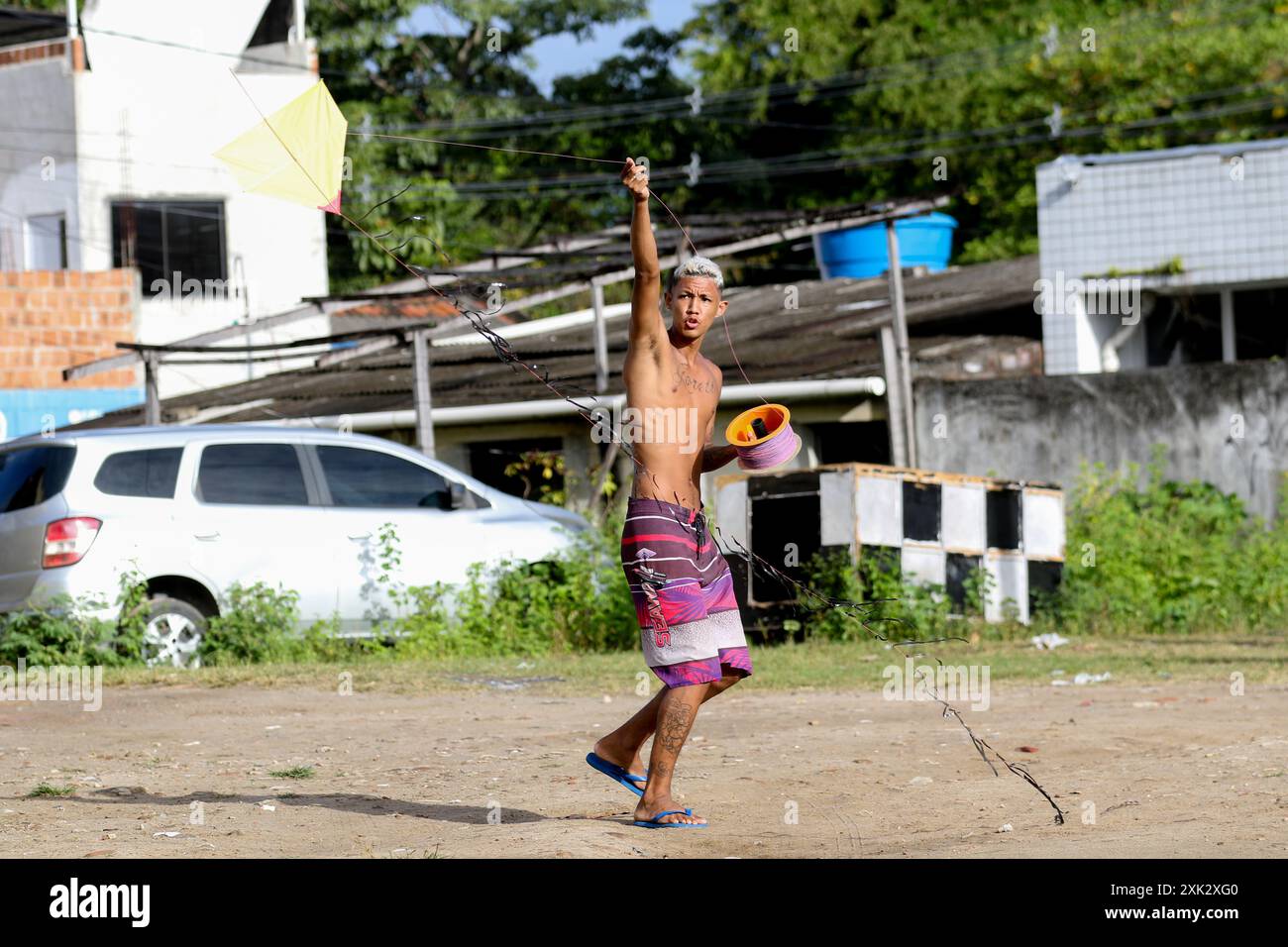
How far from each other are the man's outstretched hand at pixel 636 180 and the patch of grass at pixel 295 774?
122 inches

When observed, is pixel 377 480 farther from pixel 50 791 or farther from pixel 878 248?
pixel 878 248

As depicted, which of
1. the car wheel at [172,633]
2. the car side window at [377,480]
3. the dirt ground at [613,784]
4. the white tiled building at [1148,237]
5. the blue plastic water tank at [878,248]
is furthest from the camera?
the blue plastic water tank at [878,248]

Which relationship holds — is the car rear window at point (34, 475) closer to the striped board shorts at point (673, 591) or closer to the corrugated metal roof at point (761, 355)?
the corrugated metal roof at point (761, 355)

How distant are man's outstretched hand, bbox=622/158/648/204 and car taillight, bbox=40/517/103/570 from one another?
21.3 ft

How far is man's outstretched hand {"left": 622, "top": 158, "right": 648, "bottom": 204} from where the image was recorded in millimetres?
5562

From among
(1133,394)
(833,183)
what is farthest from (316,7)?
(1133,394)

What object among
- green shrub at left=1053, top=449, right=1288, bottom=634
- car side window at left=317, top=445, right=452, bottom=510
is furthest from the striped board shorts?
green shrub at left=1053, top=449, right=1288, bottom=634

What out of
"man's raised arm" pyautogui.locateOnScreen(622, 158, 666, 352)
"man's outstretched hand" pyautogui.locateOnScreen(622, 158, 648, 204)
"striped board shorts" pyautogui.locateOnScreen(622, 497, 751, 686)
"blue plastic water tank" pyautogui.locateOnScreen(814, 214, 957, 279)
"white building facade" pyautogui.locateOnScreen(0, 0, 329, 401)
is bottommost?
"striped board shorts" pyautogui.locateOnScreen(622, 497, 751, 686)

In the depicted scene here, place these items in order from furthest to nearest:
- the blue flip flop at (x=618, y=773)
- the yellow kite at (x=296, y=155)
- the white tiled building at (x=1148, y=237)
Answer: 1. the white tiled building at (x=1148, y=237)
2. the yellow kite at (x=296, y=155)
3. the blue flip flop at (x=618, y=773)

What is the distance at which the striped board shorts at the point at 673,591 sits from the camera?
588cm

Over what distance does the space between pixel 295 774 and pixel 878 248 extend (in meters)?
16.9

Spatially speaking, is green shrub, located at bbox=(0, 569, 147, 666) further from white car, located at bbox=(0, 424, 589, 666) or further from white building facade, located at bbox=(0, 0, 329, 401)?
white building facade, located at bbox=(0, 0, 329, 401)

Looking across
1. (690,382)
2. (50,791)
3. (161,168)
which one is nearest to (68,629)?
(50,791)

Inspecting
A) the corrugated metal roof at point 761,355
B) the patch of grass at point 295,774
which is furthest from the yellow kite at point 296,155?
the corrugated metal roof at point 761,355
